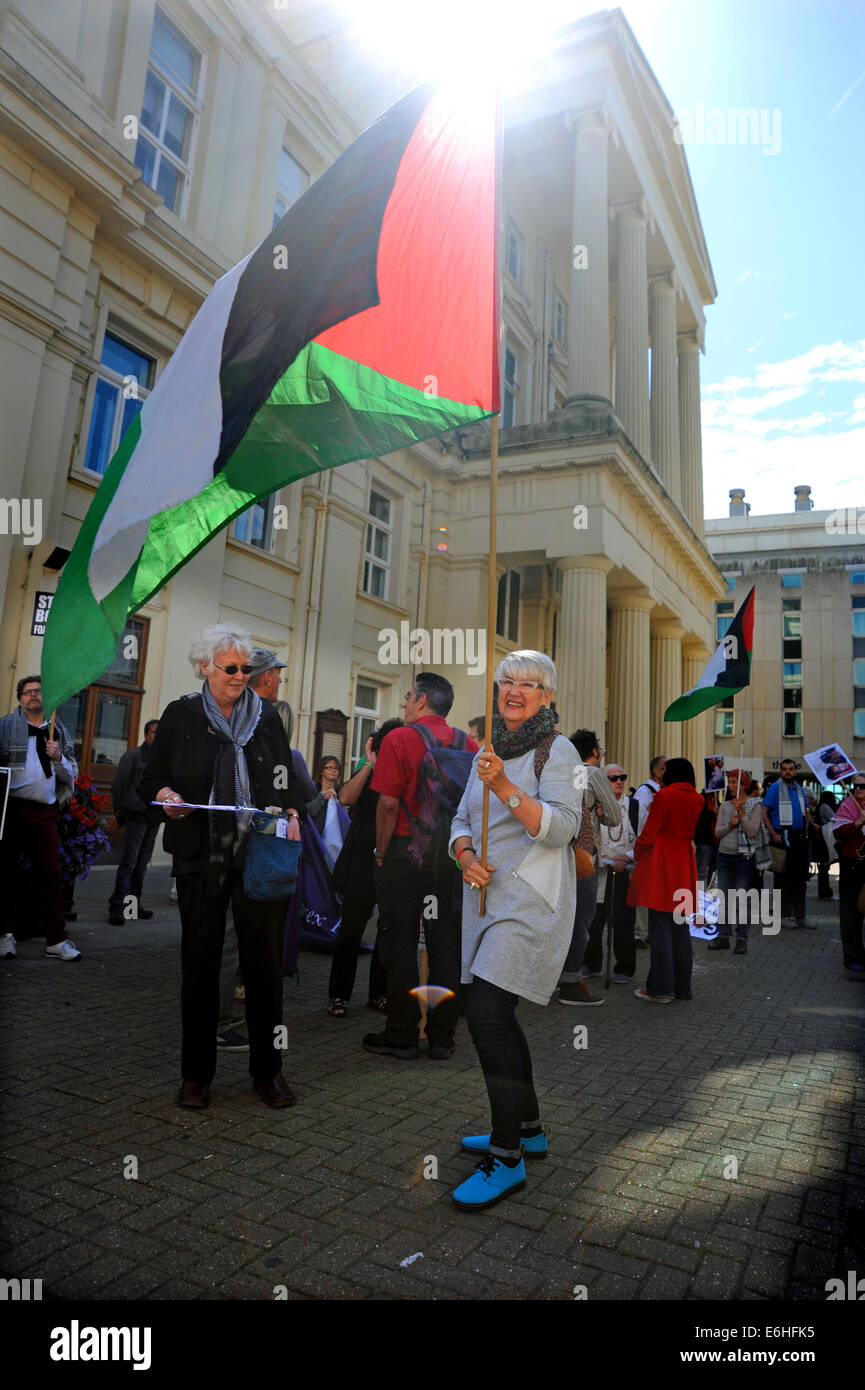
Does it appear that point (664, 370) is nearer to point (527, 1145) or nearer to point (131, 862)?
point (131, 862)

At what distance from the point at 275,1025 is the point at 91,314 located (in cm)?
1126

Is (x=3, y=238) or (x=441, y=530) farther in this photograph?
(x=441, y=530)

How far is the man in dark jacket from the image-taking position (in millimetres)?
7980

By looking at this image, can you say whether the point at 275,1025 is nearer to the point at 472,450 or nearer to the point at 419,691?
the point at 419,691

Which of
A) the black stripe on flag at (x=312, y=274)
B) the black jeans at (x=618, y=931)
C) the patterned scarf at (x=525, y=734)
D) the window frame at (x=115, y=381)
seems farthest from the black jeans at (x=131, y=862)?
the window frame at (x=115, y=381)

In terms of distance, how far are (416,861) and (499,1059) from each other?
6.05 ft

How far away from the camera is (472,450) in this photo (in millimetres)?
20906

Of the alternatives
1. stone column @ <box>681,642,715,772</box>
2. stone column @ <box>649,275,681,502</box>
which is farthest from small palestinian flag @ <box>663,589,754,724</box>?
stone column @ <box>649,275,681,502</box>

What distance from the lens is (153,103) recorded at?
43.2 ft

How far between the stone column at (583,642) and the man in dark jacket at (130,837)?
35.4ft

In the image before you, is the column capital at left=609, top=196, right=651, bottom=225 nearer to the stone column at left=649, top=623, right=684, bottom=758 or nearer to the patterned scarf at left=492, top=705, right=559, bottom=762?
the stone column at left=649, top=623, right=684, bottom=758

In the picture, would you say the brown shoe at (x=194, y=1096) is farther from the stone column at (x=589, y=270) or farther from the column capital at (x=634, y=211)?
the column capital at (x=634, y=211)

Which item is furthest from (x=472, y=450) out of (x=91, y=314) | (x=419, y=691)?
(x=419, y=691)

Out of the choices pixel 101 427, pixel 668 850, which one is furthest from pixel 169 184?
pixel 668 850
